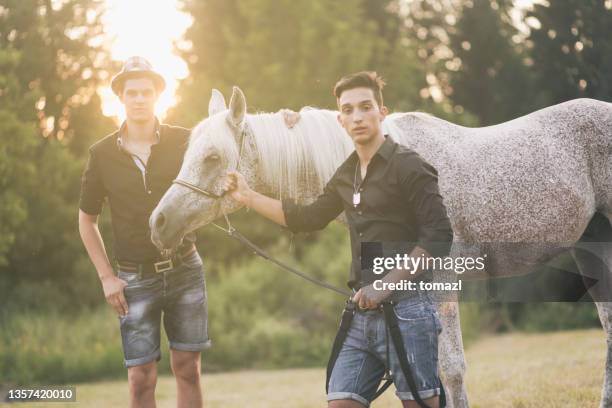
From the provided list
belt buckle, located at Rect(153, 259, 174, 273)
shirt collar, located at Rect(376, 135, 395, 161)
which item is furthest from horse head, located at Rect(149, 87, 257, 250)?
shirt collar, located at Rect(376, 135, 395, 161)

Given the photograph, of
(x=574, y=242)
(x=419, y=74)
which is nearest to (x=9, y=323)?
(x=574, y=242)

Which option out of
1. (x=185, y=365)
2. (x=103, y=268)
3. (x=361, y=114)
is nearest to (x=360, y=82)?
(x=361, y=114)

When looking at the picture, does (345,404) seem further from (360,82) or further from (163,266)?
(163,266)

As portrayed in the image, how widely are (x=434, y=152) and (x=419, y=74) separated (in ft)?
47.6

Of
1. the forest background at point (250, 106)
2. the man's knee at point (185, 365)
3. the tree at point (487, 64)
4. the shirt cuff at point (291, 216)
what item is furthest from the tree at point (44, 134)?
the tree at point (487, 64)

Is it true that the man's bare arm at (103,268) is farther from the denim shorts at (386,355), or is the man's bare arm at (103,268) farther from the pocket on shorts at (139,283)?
the denim shorts at (386,355)

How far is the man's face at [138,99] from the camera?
3605 mm

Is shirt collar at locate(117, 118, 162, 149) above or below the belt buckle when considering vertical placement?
above

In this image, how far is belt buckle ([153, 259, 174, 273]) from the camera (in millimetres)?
3539

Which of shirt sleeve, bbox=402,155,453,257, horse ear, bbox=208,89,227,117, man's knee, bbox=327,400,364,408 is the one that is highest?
horse ear, bbox=208,89,227,117

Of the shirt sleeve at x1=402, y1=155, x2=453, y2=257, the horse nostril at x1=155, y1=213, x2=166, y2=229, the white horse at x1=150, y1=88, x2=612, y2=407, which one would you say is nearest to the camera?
the shirt sleeve at x1=402, y1=155, x2=453, y2=257

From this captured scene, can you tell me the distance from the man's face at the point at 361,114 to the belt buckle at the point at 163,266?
1.54m

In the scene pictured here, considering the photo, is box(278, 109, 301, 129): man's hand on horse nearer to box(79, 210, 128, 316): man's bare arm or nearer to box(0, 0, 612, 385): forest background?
box(79, 210, 128, 316): man's bare arm

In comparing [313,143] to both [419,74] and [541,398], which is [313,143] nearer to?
[541,398]
